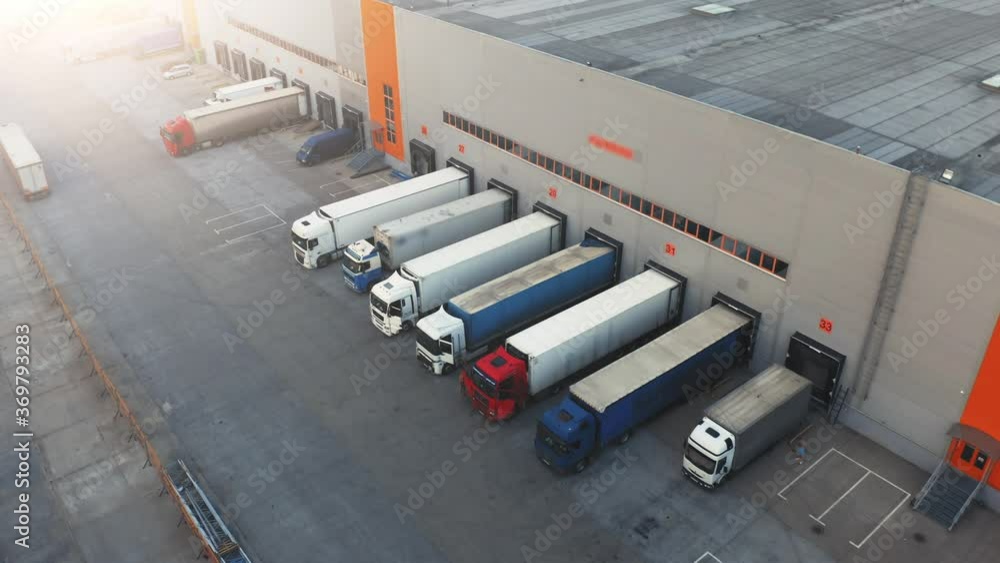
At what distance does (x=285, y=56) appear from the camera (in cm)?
6475

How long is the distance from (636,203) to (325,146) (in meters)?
Result: 27.7

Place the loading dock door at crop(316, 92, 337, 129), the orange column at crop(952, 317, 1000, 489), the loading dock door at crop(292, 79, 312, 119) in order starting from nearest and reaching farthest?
the orange column at crop(952, 317, 1000, 489) < the loading dock door at crop(316, 92, 337, 129) < the loading dock door at crop(292, 79, 312, 119)

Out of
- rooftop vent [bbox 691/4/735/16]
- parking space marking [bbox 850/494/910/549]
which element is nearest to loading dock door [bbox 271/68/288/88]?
rooftop vent [bbox 691/4/735/16]

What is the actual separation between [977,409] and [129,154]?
56.4 m

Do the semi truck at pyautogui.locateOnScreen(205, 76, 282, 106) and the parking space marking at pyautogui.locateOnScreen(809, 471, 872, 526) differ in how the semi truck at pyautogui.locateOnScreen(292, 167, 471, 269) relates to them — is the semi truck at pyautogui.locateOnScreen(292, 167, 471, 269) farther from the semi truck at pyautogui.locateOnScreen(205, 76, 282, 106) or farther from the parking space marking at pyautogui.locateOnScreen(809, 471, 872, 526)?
the parking space marking at pyautogui.locateOnScreen(809, 471, 872, 526)

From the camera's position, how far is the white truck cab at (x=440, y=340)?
33281 millimetres

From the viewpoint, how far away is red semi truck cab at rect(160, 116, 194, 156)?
2212 inches

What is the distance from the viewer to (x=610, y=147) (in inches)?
1457

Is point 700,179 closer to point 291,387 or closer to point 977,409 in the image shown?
point 977,409

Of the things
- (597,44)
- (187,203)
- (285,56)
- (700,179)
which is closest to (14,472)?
(187,203)

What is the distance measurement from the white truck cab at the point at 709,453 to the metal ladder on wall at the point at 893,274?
656cm

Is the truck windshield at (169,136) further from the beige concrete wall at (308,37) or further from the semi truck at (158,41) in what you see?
the semi truck at (158,41)

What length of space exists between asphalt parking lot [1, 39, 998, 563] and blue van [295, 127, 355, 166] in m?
9.67

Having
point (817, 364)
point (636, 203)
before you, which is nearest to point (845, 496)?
point (817, 364)
